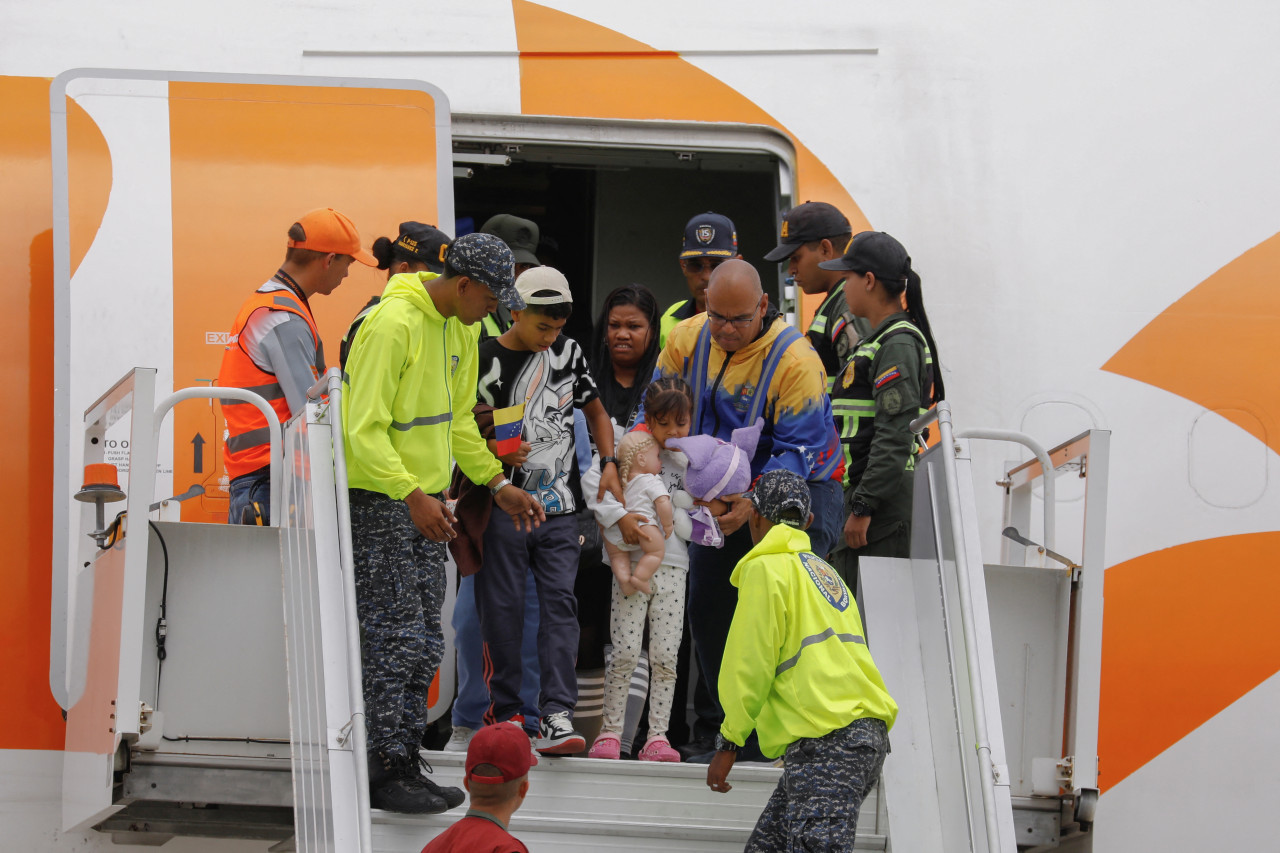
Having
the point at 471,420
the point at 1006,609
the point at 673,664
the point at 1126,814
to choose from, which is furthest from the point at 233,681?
the point at 1126,814

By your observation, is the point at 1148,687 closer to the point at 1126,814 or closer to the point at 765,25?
the point at 1126,814

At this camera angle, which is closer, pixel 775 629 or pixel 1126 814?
pixel 775 629

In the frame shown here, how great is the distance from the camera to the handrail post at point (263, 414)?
3.73m

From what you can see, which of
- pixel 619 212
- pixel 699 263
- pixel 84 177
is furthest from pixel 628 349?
pixel 619 212

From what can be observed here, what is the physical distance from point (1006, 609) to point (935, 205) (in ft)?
6.41

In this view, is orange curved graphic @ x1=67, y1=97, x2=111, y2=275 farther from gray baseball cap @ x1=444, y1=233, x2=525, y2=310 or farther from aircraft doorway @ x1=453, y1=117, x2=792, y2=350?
aircraft doorway @ x1=453, y1=117, x2=792, y2=350

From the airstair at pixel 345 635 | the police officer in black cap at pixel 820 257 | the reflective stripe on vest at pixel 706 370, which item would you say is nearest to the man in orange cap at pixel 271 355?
the airstair at pixel 345 635

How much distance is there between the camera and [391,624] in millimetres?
3564

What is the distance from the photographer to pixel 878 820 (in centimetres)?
391

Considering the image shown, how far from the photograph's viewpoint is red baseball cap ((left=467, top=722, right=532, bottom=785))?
110 inches

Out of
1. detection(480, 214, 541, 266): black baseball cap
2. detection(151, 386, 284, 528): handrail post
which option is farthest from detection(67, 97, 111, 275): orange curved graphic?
detection(480, 214, 541, 266): black baseball cap

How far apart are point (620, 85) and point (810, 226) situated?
120cm

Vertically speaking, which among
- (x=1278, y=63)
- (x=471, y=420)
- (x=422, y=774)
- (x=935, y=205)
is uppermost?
(x=1278, y=63)

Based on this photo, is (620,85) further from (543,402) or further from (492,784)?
(492,784)
